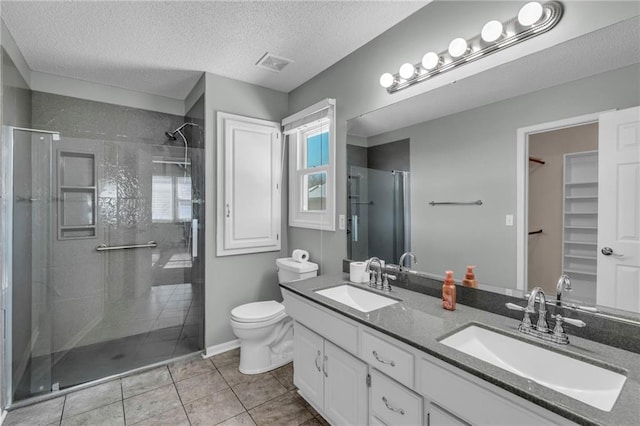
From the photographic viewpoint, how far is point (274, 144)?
294 cm

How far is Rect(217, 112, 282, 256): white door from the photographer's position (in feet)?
8.66

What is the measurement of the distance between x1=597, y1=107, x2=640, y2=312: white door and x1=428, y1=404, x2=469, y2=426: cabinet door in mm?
743

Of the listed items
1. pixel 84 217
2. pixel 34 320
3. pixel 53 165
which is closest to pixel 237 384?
pixel 34 320

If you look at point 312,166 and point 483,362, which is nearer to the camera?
point 483,362

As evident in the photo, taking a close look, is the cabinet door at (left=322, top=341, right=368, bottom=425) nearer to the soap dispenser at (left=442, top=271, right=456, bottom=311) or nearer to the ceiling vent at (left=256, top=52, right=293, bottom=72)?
the soap dispenser at (left=442, top=271, right=456, bottom=311)

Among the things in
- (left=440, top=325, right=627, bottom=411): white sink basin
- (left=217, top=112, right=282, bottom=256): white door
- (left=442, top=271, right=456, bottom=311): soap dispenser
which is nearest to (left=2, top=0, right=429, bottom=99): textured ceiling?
(left=217, top=112, right=282, bottom=256): white door

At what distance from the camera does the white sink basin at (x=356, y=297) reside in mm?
1722

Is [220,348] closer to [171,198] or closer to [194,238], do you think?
[194,238]

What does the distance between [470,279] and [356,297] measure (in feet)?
2.25

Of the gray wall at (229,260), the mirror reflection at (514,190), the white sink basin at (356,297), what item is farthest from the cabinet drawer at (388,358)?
the gray wall at (229,260)

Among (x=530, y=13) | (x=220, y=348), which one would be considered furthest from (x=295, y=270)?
(x=530, y=13)

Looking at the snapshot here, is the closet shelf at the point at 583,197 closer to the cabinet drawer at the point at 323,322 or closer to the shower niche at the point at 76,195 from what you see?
the cabinet drawer at the point at 323,322

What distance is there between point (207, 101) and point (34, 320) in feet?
7.20

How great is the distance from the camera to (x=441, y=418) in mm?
1046
